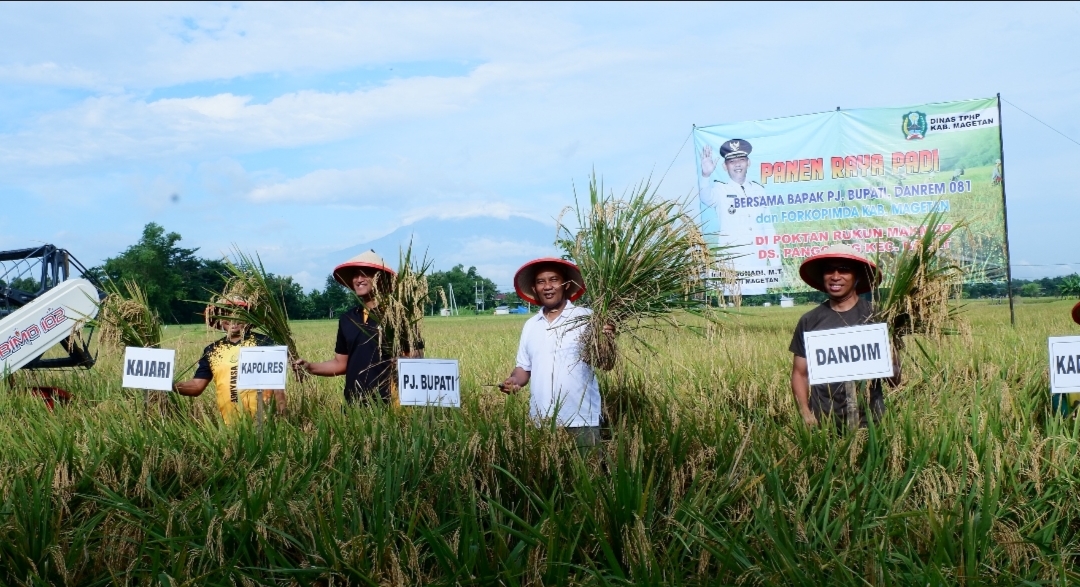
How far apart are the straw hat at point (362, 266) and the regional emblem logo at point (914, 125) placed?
415 inches

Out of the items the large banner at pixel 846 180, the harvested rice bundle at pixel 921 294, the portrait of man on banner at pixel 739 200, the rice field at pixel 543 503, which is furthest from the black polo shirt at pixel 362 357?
the portrait of man on banner at pixel 739 200

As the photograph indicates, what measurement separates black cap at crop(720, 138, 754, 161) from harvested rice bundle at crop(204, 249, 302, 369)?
10434mm

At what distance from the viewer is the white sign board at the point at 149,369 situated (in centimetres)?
561

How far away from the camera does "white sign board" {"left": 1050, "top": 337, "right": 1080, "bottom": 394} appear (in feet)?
14.3

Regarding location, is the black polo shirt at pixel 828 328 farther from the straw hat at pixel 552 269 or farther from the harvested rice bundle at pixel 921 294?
the straw hat at pixel 552 269

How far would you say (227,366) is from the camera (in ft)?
17.9

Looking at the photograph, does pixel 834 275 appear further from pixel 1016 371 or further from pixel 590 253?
pixel 1016 371

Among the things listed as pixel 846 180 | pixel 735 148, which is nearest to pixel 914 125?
pixel 846 180

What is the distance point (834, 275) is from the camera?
461cm

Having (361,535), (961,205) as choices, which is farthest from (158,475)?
(961,205)

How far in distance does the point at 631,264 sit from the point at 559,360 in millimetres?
625

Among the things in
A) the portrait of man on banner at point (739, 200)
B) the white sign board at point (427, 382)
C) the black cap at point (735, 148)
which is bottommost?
the white sign board at point (427, 382)

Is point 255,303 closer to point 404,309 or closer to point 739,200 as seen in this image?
point 404,309

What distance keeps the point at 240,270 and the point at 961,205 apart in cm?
1146
